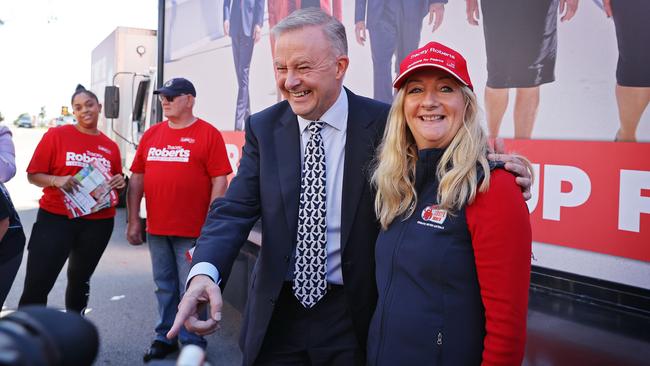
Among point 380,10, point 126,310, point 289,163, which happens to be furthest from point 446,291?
point 126,310

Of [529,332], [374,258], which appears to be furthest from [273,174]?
[529,332]

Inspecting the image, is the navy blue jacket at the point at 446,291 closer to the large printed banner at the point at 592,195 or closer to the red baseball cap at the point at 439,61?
the red baseball cap at the point at 439,61

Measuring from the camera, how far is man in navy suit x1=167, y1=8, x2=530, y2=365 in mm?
1991

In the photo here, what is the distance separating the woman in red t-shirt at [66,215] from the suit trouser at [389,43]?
2.22 m

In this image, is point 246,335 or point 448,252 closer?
point 448,252

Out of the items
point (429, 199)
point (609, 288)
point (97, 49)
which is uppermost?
point (97, 49)

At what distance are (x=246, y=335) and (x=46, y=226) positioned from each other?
2.58 m

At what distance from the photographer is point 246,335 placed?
7.10ft

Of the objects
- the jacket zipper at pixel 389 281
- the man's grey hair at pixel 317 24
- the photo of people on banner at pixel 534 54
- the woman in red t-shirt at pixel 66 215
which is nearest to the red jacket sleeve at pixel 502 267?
the jacket zipper at pixel 389 281

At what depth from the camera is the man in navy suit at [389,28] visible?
2.71m

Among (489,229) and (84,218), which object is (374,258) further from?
(84,218)

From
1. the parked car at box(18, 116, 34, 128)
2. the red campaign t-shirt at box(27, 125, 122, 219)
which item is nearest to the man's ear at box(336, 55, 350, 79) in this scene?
the red campaign t-shirt at box(27, 125, 122, 219)

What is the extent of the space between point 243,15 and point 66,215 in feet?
6.29

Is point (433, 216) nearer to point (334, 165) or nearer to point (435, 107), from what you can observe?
point (435, 107)
